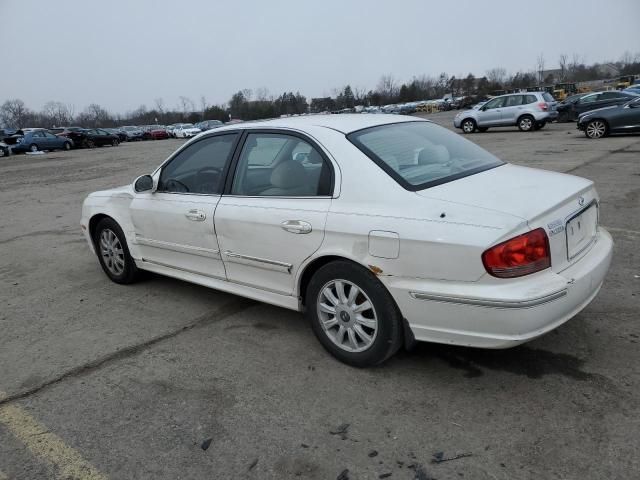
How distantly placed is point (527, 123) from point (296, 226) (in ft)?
73.0

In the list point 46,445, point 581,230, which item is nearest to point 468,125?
point 581,230

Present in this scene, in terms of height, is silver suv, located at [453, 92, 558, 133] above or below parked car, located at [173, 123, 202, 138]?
below

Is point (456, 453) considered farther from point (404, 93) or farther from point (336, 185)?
point (404, 93)

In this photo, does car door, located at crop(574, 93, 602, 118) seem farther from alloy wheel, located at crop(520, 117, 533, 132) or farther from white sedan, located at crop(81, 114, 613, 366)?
white sedan, located at crop(81, 114, 613, 366)

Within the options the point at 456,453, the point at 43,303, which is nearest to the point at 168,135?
the point at 43,303

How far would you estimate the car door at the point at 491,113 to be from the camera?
23516 millimetres

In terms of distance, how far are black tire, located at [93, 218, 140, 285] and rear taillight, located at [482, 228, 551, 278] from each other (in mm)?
3538

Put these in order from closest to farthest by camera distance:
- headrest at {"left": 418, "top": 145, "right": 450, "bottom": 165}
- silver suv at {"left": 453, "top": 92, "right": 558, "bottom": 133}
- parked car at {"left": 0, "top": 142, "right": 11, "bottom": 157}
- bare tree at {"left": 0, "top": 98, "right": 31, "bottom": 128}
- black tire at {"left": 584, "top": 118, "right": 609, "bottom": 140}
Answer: headrest at {"left": 418, "top": 145, "right": 450, "bottom": 165} < black tire at {"left": 584, "top": 118, "right": 609, "bottom": 140} < silver suv at {"left": 453, "top": 92, "right": 558, "bottom": 133} < parked car at {"left": 0, "top": 142, "right": 11, "bottom": 157} < bare tree at {"left": 0, "top": 98, "right": 31, "bottom": 128}

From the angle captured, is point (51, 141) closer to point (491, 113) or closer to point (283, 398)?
point (491, 113)

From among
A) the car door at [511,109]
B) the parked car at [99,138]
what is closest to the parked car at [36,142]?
the parked car at [99,138]

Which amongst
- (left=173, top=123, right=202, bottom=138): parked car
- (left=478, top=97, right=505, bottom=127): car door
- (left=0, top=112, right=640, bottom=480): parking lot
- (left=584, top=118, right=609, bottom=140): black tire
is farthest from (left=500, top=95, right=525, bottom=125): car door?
(left=173, top=123, right=202, bottom=138): parked car

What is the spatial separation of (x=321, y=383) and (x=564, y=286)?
1497mm

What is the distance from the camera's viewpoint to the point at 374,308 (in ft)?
10.1

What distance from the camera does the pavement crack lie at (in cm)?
332
